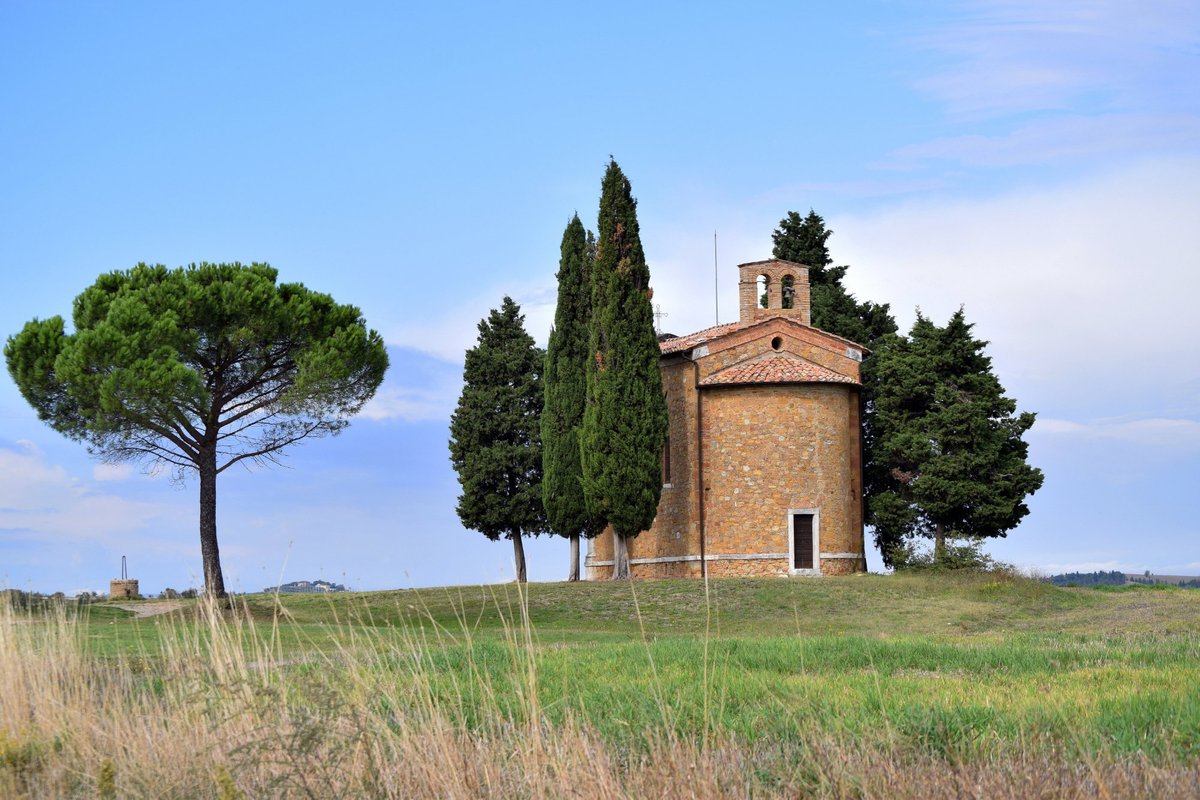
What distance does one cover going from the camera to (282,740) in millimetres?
5695

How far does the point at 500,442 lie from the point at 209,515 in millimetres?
9615

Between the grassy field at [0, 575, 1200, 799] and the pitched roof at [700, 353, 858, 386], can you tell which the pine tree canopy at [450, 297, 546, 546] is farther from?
the grassy field at [0, 575, 1200, 799]

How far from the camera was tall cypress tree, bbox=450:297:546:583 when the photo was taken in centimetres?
3272

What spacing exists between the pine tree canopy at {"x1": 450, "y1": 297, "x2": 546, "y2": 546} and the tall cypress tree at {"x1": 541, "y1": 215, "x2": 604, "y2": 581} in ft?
9.77

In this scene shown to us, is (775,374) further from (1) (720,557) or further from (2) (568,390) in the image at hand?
(2) (568,390)

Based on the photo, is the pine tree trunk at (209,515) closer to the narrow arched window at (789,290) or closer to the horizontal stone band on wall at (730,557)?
the horizontal stone band on wall at (730,557)

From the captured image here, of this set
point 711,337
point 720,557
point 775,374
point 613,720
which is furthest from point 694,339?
point 613,720

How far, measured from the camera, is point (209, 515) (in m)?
25.9

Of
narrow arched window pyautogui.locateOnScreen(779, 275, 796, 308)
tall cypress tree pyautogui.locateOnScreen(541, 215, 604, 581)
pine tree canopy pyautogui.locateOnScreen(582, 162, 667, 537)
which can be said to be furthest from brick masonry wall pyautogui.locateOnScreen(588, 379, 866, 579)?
narrow arched window pyautogui.locateOnScreen(779, 275, 796, 308)

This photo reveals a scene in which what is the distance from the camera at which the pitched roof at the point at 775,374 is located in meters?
28.0

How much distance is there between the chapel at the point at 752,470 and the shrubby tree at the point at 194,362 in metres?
8.40

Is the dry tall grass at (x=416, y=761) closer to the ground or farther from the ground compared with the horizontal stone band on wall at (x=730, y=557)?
closer to the ground

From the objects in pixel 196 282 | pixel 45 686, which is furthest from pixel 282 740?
pixel 196 282

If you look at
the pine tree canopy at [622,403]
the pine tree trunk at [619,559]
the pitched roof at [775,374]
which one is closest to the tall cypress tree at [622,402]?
A: the pine tree canopy at [622,403]
